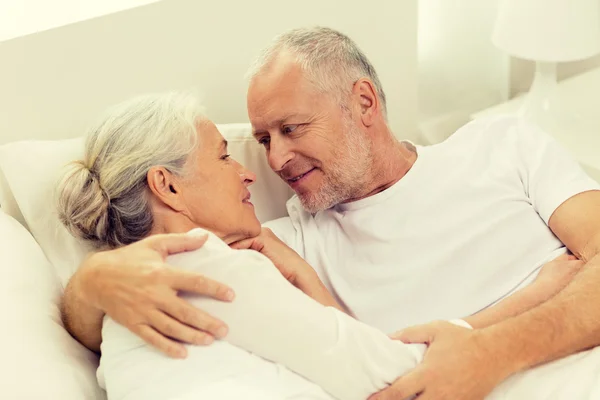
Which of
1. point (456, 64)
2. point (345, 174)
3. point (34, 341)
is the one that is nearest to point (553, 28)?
point (456, 64)

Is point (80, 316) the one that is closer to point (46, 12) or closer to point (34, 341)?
point (34, 341)

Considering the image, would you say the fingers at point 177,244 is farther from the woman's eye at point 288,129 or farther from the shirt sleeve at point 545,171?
the shirt sleeve at point 545,171

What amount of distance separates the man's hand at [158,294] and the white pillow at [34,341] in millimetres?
151

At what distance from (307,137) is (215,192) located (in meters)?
0.29

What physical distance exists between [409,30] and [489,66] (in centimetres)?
63

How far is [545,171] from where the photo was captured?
1.65 meters

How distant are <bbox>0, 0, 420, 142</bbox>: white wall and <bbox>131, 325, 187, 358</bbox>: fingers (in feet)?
2.47

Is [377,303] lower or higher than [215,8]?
lower

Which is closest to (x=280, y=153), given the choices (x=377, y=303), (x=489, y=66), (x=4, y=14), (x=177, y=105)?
(x=177, y=105)

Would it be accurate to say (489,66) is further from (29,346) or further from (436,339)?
(29,346)

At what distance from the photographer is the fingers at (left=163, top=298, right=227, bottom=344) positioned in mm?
1146

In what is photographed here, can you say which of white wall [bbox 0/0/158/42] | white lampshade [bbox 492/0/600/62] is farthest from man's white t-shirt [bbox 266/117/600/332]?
white wall [bbox 0/0/158/42]

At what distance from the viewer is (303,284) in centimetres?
156

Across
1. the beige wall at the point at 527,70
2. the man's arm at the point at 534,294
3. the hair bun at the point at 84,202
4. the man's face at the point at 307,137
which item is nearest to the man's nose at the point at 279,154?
the man's face at the point at 307,137
